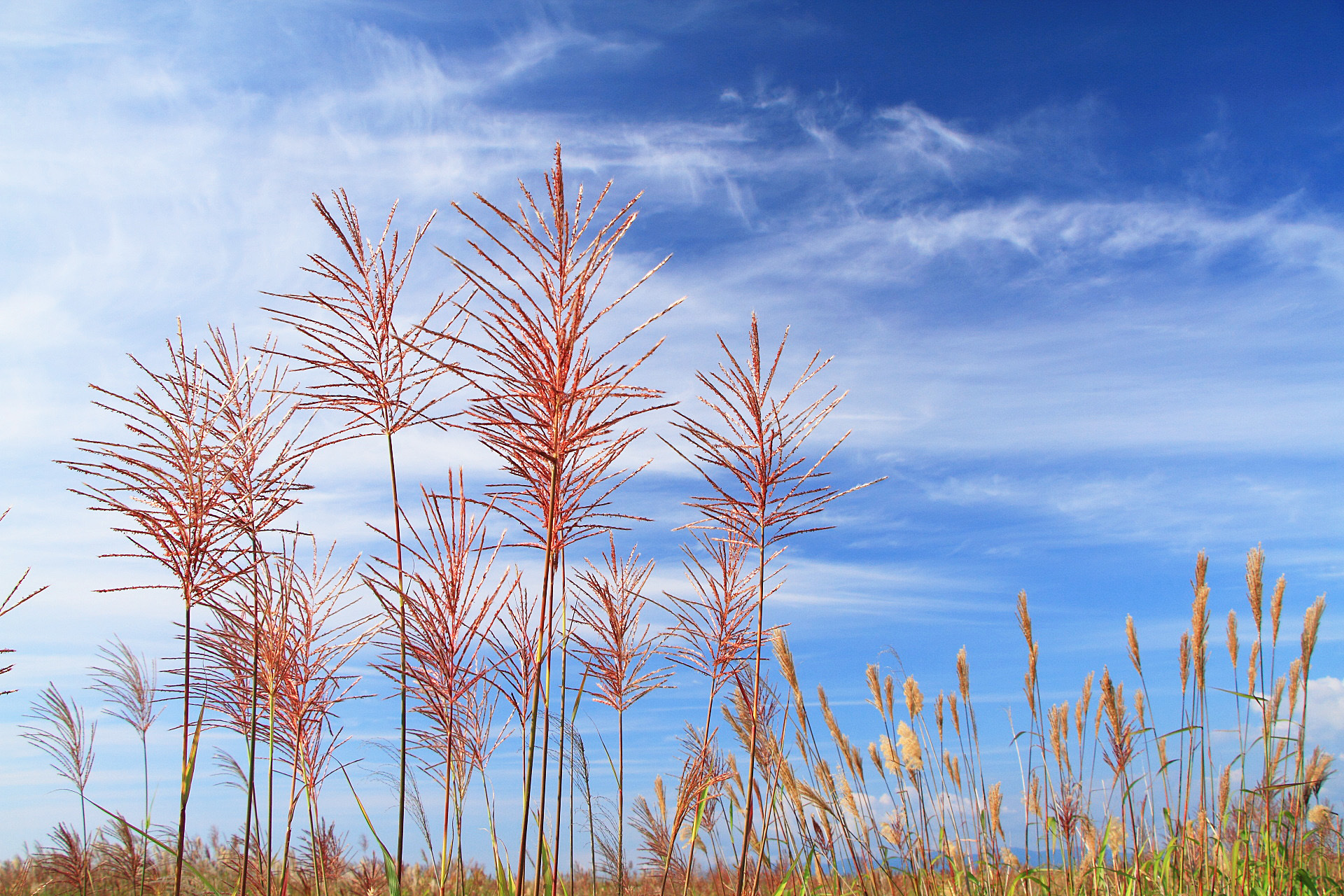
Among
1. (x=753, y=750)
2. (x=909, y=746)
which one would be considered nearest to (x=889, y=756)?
(x=909, y=746)

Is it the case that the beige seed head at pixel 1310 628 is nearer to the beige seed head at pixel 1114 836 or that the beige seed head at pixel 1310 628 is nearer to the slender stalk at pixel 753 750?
the beige seed head at pixel 1114 836

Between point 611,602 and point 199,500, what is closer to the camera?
point 199,500

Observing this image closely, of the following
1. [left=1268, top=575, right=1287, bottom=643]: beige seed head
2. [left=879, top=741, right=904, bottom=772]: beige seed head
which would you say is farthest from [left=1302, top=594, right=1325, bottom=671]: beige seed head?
[left=879, top=741, right=904, bottom=772]: beige seed head

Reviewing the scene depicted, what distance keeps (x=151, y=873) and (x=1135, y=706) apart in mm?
9246

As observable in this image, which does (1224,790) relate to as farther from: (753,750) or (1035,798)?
(753,750)

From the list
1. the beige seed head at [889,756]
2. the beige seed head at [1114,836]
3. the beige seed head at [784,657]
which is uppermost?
the beige seed head at [784,657]

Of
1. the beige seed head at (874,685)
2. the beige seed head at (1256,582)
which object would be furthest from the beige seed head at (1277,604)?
the beige seed head at (874,685)

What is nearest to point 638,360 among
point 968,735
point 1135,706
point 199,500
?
point 199,500

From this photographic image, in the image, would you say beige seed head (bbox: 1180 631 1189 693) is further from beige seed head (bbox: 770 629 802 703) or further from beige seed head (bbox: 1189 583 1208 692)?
beige seed head (bbox: 770 629 802 703)

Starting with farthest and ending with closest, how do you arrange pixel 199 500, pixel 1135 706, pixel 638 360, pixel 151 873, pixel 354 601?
pixel 151 873 → pixel 1135 706 → pixel 354 601 → pixel 199 500 → pixel 638 360

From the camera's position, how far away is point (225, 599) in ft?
12.0

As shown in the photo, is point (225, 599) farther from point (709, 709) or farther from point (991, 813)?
point (991, 813)

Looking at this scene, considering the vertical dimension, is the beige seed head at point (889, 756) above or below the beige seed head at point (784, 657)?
Result: below

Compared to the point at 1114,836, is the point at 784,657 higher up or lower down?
higher up
